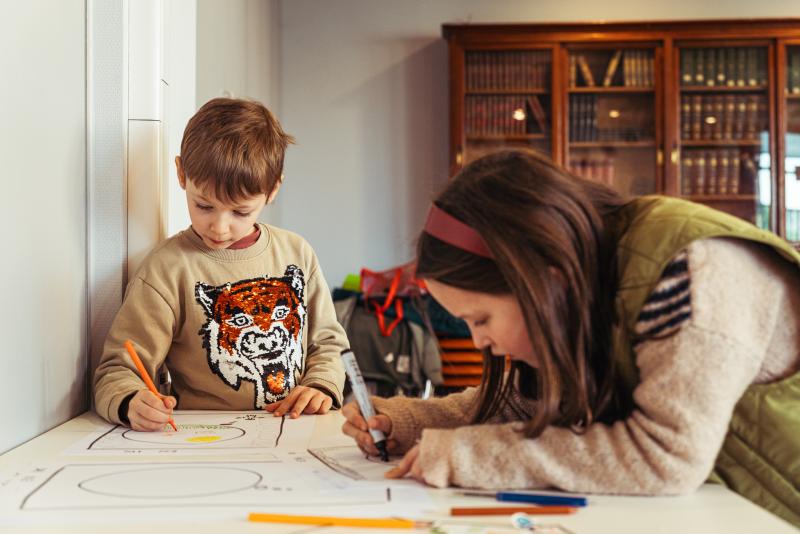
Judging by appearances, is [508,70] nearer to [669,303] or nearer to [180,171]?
[180,171]

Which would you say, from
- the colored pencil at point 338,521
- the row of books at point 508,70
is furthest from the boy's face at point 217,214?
the row of books at point 508,70

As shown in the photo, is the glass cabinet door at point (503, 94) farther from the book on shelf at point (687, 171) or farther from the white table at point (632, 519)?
the white table at point (632, 519)

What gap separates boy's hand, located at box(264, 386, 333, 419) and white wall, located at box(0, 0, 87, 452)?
1.05ft

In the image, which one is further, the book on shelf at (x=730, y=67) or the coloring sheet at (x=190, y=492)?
the book on shelf at (x=730, y=67)

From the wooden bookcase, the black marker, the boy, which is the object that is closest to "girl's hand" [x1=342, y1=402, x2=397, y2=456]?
the black marker

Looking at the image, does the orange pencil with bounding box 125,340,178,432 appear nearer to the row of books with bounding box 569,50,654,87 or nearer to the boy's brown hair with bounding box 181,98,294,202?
the boy's brown hair with bounding box 181,98,294,202

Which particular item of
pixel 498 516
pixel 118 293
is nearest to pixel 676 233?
pixel 498 516

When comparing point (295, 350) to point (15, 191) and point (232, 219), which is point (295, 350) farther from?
point (15, 191)

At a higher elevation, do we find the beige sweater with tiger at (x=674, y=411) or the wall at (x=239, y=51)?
the wall at (x=239, y=51)

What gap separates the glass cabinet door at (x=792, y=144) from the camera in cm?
409

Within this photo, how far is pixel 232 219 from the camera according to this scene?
4.57 ft

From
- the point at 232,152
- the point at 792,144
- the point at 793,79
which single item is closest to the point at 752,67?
the point at 793,79

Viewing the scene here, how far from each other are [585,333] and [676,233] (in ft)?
0.42

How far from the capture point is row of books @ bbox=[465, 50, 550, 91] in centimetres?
408
